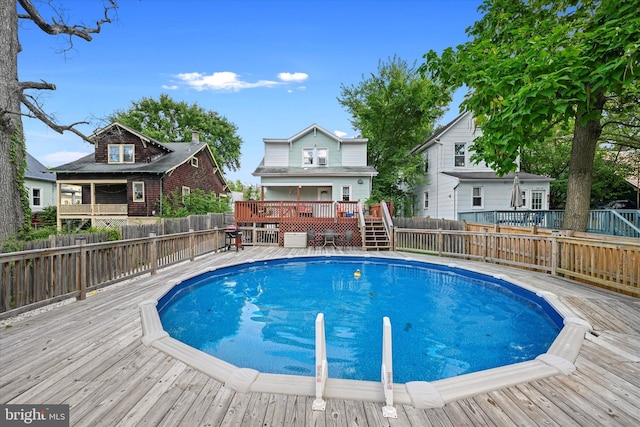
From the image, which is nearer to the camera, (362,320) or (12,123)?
(362,320)

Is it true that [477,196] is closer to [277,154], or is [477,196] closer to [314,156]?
[314,156]

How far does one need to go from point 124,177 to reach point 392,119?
19.5 metres

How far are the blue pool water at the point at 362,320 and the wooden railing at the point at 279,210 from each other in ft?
16.5

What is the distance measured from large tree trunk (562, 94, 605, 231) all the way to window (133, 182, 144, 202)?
22.0 metres

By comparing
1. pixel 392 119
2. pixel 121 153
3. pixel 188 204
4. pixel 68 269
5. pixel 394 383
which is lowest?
pixel 394 383

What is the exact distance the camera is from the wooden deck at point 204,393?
2084mm

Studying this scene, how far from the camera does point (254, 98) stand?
25.3m

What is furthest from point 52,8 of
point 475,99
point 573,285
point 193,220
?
point 573,285

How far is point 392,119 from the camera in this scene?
21281mm

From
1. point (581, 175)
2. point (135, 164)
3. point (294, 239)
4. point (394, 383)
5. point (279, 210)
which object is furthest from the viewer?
point (135, 164)

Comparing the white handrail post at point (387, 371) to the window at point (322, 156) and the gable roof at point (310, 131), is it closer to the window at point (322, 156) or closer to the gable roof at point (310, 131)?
the window at point (322, 156)

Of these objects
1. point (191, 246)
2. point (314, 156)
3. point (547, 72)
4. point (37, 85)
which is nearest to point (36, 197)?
point (37, 85)

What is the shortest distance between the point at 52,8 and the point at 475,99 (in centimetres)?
1307

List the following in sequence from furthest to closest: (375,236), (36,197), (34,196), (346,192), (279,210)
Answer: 1. (36,197)
2. (34,196)
3. (346,192)
4. (279,210)
5. (375,236)
